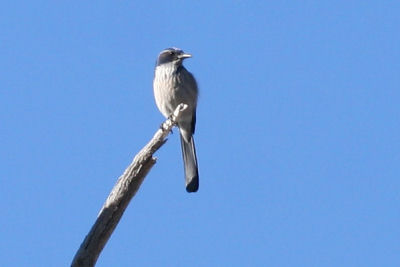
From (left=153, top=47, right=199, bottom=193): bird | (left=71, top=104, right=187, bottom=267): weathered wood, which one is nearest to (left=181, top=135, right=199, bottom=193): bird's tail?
(left=153, top=47, right=199, bottom=193): bird

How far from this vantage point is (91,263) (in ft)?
18.6

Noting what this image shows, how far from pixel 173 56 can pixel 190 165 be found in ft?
4.63

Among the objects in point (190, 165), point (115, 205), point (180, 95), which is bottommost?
point (115, 205)

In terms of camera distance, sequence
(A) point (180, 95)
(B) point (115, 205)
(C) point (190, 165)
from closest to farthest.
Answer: (B) point (115, 205) < (C) point (190, 165) < (A) point (180, 95)

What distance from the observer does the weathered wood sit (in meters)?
5.70

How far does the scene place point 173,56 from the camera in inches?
417

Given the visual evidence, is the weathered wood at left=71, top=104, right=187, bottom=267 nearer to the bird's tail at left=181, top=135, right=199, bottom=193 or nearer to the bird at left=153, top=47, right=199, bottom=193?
the bird's tail at left=181, top=135, right=199, bottom=193

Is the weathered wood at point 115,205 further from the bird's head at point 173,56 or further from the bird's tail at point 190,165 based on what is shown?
the bird's head at point 173,56

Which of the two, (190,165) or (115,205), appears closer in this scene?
(115,205)

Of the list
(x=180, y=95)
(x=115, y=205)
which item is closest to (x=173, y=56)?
(x=180, y=95)

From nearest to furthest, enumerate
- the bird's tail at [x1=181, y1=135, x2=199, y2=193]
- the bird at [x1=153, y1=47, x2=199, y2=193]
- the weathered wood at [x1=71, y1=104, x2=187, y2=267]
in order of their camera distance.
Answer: the weathered wood at [x1=71, y1=104, x2=187, y2=267] < the bird's tail at [x1=181, y1=135, x2=199, y2=193] < the bird at [x1=153, y1=47, x2=199, y2=193]

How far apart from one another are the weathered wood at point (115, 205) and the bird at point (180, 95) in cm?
331

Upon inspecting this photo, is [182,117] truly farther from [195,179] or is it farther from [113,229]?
[113,229]

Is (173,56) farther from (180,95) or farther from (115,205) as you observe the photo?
(115,205)
